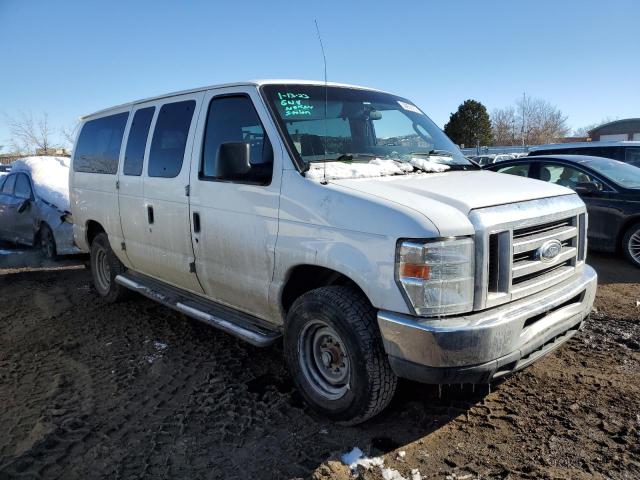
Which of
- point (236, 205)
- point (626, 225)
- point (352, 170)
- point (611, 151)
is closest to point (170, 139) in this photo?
point (236, 205)

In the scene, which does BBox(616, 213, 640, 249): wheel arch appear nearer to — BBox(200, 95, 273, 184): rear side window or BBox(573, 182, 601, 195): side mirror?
BBox(573, 182, 601, 195): side mirror

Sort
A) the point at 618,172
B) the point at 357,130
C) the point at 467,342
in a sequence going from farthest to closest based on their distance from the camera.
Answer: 1. the point at 618,172
2. the point at 357,130
3. the point at 467,342

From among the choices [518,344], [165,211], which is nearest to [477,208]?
[518,344]

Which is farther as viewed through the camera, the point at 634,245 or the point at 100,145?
the point at 634,245

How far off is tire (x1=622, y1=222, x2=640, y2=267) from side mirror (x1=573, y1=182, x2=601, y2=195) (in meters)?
0.73

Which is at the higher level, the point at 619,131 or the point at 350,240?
the point at 619,131

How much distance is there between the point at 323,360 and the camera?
321 centimetres

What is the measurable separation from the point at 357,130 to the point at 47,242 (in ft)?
22.9

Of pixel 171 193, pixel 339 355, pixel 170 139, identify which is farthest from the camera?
pixel 170 139

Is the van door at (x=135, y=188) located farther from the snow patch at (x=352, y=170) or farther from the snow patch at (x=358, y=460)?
the snow patch at (x=358, y=460)

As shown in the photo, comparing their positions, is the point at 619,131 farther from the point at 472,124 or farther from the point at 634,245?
the point at 634,245

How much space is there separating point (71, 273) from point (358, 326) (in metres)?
6.40

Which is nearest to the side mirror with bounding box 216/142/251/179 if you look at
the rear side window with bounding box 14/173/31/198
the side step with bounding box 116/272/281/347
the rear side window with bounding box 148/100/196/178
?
the rear side window with bounding box 148/100/196/178

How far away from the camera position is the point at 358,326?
111 inches
